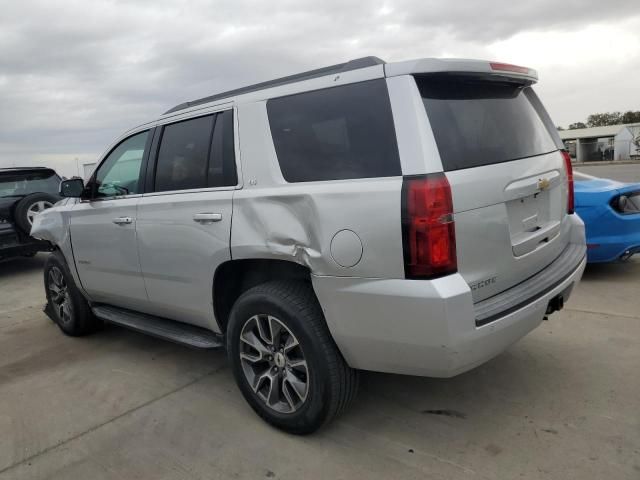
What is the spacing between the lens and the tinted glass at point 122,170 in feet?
13.0

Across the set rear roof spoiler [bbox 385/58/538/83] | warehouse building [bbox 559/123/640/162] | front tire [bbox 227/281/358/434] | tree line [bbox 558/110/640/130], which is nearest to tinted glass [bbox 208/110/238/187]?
front tire [bbox 227/281/358/434]

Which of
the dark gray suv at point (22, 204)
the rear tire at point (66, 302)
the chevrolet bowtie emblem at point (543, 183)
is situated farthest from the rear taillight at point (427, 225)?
the dark gray suv at point (22, 204)

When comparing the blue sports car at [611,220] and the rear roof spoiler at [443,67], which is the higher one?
the rear roof spoiler at [443,67]

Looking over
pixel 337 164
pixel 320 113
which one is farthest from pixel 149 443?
pixel 320 113

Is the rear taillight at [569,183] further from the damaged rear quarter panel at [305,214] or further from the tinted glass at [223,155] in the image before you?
the tinted glass at [223,155]

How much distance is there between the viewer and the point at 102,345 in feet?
15.4

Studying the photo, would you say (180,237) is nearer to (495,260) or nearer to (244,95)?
(244,95)

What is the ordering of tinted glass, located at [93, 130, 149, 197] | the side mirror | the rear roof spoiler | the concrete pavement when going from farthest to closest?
1. the side mirror
2. tinted glass, located at [93, 130, 149, 197]
3. the concrete pavement
4. the rear roof spoiler

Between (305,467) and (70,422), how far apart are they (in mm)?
1626

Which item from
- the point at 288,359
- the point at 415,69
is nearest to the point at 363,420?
the point at 288,359

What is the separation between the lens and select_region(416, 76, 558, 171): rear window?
8.13 feet

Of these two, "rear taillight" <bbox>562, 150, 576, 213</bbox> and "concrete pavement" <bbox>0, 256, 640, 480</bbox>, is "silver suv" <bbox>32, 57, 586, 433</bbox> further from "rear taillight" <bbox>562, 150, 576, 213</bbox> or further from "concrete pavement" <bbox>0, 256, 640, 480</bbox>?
"concrete pavement" <bbox>0, 256, 640, 480</bbox>

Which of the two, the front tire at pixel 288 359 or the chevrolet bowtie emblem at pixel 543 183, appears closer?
the front tire at pixel 288 359

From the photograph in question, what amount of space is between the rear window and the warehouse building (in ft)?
146
